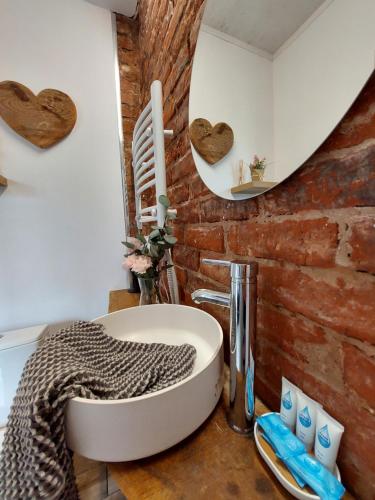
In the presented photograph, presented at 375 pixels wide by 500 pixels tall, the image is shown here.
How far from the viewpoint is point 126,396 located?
36 centimetres

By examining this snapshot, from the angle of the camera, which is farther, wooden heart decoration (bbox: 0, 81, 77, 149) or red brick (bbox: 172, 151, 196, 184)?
wooden heart decoration (bbox: 0, 81, 77, 149)

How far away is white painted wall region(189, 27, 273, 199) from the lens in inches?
16.4

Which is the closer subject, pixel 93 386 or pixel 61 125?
pixel 93 386

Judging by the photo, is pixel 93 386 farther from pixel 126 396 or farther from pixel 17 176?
pixel 17 176

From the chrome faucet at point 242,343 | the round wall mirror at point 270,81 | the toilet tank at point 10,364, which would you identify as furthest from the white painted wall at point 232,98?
the toilet tank at point 10,364

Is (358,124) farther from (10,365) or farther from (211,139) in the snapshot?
(10,365)

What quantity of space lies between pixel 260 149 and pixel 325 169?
154 mm

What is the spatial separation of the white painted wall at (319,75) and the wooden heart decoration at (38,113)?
133cm

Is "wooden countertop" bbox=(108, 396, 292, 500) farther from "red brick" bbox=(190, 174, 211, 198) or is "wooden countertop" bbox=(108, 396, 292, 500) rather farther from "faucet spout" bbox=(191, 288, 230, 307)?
"red brick" bbox=(190, 174, 211, 198)

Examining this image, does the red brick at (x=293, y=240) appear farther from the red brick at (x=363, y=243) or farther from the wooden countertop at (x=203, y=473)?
the wooden countertop at (x=203, y=473)

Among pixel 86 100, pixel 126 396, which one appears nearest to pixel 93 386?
pixel 126 396

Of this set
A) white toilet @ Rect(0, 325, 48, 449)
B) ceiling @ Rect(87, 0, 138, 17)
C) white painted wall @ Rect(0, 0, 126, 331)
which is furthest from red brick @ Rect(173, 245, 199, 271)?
ceiling @ Rect(87, 0, 138, 17)

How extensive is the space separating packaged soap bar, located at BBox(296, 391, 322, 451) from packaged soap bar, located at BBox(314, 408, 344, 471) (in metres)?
0.01

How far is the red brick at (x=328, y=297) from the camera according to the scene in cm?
27
